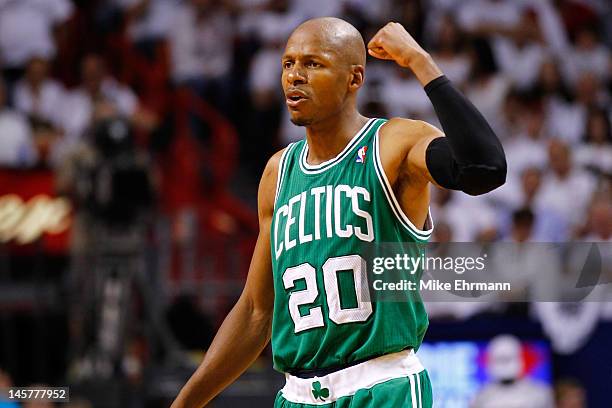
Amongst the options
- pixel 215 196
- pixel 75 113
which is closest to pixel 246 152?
pixel 215 196

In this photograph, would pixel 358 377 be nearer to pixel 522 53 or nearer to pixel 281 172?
pixel 281 172

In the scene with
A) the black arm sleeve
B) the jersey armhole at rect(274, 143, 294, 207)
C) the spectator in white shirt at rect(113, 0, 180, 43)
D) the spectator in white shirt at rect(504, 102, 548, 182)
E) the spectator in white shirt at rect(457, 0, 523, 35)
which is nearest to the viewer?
the black arm sleeve

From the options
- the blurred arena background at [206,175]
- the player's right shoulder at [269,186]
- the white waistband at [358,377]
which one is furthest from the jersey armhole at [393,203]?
the blurred arena background at [206,175]

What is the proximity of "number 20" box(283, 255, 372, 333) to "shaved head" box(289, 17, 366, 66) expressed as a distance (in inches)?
32.9

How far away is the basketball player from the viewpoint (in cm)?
438

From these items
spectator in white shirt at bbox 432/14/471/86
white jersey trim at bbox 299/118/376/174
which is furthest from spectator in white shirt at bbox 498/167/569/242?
white jersey trim at bbox 299/118/376/174

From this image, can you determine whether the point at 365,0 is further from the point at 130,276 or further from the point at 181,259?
the point at 130,276

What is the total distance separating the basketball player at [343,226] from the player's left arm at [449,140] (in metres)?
0.01

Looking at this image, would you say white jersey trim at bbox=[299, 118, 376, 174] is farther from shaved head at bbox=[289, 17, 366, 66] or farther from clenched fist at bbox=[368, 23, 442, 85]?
clenched fist at bbox=[368, 23, 442, 85]

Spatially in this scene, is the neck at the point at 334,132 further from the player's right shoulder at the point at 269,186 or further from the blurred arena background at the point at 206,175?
the blurred arena background at the point at 206,175

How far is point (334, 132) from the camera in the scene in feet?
15.4

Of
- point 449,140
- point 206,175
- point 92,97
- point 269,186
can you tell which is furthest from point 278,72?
point 449,140

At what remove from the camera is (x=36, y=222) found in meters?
10.5

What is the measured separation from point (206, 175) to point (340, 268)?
292 inches
